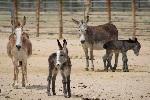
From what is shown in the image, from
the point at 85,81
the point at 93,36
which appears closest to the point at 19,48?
the point at 85,81

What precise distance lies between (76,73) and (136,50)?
2.38m

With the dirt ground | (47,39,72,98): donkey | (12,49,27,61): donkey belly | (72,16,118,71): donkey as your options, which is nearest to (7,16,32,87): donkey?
(12,49,27,61): donkey belly

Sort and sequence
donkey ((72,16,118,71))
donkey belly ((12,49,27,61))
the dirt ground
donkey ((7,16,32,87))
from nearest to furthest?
1. the dirt ground
2. donkey ((7,16,32,87))
3. donkey belly ((12,49,27,61))
4. donkey ((72,16,118,71))

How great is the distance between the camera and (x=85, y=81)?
47.7ft

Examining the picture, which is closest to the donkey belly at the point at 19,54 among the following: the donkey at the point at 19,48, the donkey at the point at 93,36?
the donkey at the point at 19,48

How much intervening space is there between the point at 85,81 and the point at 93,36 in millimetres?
3567

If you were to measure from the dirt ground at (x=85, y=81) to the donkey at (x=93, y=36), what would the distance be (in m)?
0.65

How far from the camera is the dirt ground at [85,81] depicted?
40.5ft

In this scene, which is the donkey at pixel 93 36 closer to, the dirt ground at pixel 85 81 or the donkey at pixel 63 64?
the dirt ground at pixel 85 81

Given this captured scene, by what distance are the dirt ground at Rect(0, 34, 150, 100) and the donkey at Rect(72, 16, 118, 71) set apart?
652mm

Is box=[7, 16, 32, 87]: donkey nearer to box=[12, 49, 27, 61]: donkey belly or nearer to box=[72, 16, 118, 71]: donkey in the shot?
box=[12, 49, 27, 61]: donkey belly

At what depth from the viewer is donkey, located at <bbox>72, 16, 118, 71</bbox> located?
1708 centimetres

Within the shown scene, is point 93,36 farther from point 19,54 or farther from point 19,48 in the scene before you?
point 19,48

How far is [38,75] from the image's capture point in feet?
52.0
